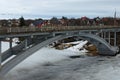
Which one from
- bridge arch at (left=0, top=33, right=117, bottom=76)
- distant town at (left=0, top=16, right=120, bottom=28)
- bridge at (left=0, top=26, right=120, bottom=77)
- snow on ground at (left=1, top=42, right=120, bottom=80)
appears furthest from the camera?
distant town at (left=0, top=16, right=120, bottom=28)

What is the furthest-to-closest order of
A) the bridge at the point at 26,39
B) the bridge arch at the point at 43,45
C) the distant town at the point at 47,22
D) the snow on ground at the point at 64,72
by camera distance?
the distant town at the point at 47,22 → the snow on ground at the point at 64,72 → the bridge arch at the point at 43,45 → the bridge at the point at 26,39

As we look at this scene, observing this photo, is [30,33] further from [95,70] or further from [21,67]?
[95,70]

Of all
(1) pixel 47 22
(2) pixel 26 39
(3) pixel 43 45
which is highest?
(1) pixel 47 22

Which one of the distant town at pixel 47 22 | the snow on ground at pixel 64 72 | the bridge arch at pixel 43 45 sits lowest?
the snow on ground at pixel 64 72

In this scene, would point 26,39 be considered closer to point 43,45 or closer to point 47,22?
point 43,45

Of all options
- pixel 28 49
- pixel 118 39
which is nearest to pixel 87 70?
pixel 28 49

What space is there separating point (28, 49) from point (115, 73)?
499 inches

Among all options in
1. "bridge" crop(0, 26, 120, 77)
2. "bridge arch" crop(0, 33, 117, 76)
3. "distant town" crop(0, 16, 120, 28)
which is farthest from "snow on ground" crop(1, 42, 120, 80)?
"distant town" crop(0, 16, 120, 28)

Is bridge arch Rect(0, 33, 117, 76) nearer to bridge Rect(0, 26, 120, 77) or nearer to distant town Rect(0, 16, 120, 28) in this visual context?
bridge Rect(0, 26, 120, 77)

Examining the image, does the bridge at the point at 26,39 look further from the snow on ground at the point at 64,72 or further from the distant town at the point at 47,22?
the distant town at the point at 47,22

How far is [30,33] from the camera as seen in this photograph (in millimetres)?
32250

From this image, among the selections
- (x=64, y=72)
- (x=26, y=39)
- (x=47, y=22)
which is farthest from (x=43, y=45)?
(x=47, y=22)

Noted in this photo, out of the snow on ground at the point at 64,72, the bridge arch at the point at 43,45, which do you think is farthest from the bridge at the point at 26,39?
the snow on ground at the point at 64,72

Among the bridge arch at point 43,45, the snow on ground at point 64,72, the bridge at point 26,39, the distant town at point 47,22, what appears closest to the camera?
the bridge at point 26,39
